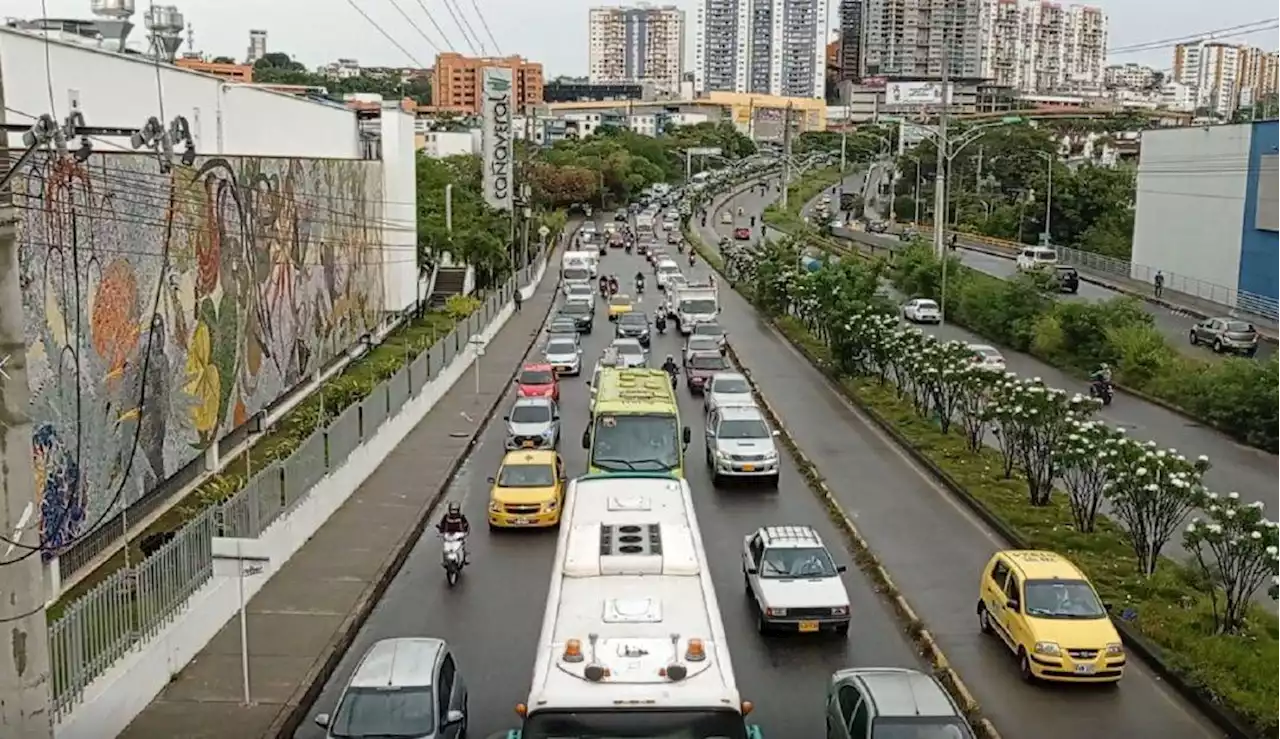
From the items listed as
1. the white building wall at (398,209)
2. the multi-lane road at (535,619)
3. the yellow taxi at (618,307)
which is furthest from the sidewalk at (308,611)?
the yellow taxi at (618,307)

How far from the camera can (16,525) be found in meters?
9.28

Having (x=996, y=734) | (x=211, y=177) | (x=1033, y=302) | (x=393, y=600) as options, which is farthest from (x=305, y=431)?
(x=1033, y=302)

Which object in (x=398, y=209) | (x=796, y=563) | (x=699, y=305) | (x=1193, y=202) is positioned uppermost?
(x=1193, y=202)

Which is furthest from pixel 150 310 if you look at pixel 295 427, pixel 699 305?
pixel 699 305

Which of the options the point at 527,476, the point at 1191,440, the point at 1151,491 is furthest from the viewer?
the point at 1191,440

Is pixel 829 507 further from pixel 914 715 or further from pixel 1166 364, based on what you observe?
pixel 1166 364

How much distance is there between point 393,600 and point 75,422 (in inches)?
190

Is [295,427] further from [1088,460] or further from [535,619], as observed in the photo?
[1088,460]

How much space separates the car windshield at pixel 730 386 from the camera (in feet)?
106

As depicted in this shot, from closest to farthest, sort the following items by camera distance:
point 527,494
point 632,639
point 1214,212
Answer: point 632,639 → point 527,494 → point 1214,212

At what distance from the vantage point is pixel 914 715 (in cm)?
1180

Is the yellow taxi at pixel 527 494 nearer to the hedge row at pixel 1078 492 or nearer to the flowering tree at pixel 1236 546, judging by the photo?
the hedge row at pixel 1078 492

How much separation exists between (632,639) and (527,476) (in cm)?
1269

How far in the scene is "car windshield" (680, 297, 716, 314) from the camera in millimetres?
50969
